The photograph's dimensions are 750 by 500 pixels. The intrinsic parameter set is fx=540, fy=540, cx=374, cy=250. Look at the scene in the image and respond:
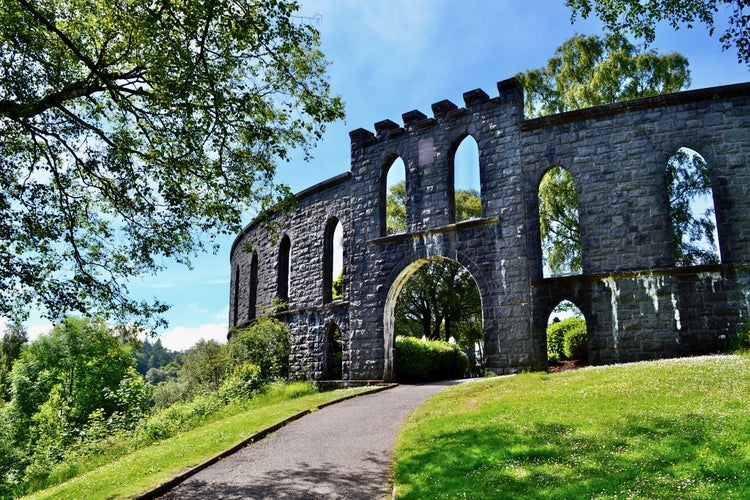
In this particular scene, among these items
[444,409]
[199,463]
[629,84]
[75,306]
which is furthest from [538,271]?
[629,84]

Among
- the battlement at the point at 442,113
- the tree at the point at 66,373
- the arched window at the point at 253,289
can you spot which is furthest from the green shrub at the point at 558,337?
the tree at the point at 66,373

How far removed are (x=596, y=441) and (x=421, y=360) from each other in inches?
456

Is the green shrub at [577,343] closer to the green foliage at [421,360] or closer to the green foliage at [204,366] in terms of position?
the green foliage at [421,360]

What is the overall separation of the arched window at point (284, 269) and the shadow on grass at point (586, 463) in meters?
13.6

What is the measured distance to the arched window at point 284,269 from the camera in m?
19.9

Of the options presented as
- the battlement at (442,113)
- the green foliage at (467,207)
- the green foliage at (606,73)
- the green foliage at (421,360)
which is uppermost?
the green foliage at (606,73)

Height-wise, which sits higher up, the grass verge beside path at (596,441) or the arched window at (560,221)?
the arched window at (560,221)

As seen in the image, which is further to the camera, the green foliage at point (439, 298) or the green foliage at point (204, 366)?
the green foliage at point (439, 298)

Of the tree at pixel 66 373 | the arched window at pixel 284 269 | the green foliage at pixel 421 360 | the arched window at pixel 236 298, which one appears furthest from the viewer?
the tree at pixel 66 373

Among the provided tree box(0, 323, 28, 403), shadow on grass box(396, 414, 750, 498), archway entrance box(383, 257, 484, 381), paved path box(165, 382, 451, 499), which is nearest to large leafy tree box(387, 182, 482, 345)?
archway entrance box(383, 257, 484, 381)

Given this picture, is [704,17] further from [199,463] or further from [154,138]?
[199,463]

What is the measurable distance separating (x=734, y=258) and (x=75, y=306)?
1315 centimetres

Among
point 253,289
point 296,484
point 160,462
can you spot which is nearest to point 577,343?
point 253,289

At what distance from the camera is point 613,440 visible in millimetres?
5867
